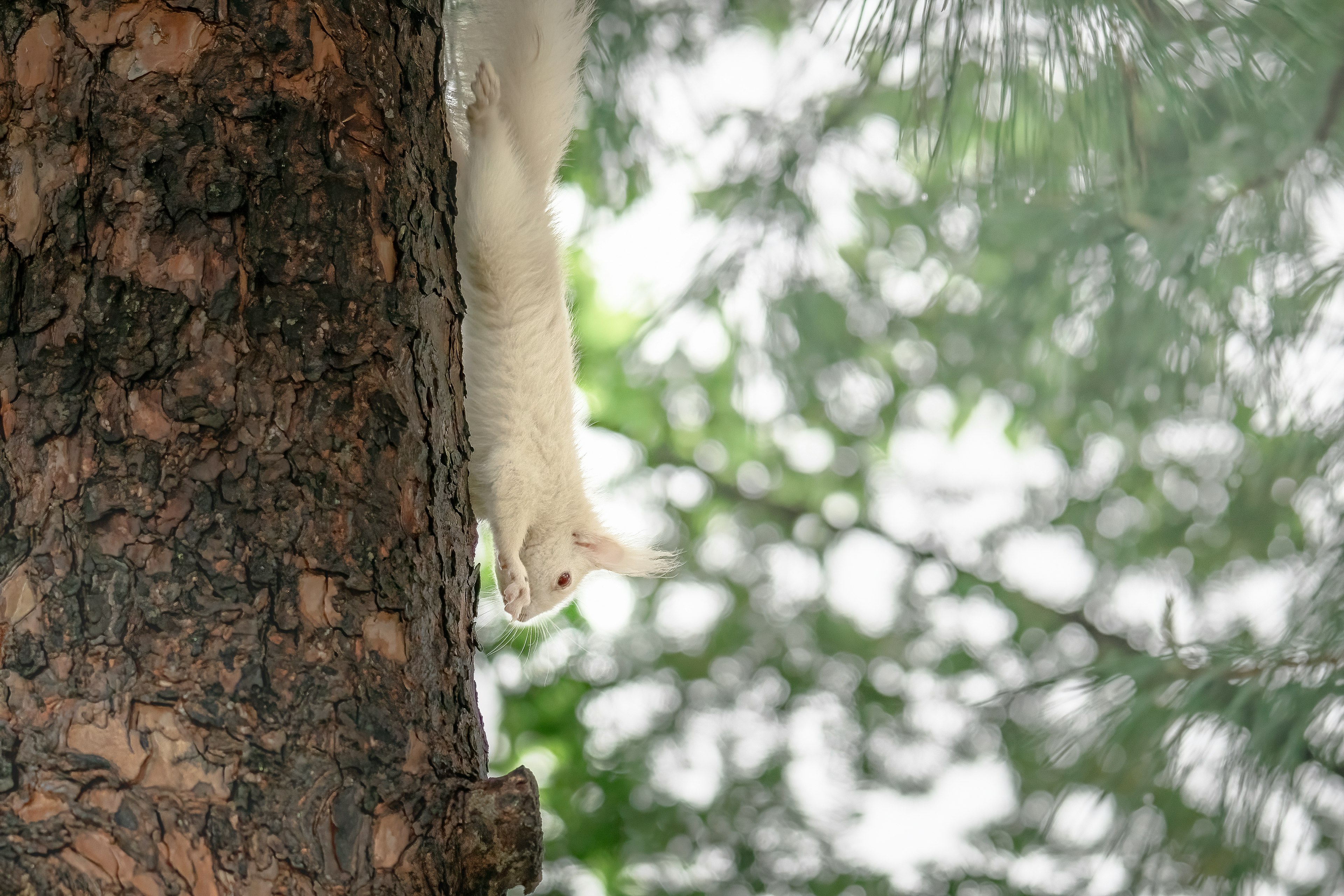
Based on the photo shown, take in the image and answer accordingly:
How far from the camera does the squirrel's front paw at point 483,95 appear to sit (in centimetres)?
156

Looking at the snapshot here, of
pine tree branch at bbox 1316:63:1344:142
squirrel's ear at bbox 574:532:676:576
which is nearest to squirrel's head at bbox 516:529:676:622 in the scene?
squirrel's ear at bbox 574:532:676:576

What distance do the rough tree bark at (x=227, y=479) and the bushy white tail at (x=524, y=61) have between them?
594mm

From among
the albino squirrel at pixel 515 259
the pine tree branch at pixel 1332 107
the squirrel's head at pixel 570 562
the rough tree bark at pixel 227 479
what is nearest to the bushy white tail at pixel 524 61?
the albino squirrel at pixel 515 259

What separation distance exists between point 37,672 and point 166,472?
178 mm

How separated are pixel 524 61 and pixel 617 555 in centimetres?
99

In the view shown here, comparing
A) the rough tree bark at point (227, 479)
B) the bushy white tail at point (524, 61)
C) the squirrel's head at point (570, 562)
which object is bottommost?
the rough tree bark at point (227, 479)

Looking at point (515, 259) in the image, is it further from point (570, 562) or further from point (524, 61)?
point (570, 562)

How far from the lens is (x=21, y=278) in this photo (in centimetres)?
96

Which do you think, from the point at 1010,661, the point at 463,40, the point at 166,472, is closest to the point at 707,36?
the point at 463,40

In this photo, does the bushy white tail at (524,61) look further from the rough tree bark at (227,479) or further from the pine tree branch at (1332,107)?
the pine tree branch at (1332,107)

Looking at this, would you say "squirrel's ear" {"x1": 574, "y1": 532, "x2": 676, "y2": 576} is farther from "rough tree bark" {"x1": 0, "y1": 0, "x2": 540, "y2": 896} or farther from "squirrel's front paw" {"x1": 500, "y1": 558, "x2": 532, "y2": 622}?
"rough tree bark" {"x1": 0, "y1": 0, "x2": 540, "y2": 896}

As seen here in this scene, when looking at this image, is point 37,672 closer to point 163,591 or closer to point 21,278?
point 163,591

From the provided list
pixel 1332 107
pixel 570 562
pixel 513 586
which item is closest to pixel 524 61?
pixel 513 586

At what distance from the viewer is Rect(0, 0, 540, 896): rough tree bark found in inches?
33.4
